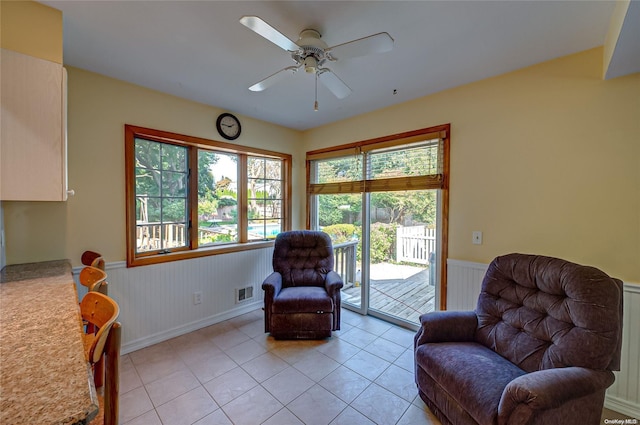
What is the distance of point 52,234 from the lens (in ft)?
6.91

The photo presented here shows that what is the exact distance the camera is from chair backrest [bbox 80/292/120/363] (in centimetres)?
100

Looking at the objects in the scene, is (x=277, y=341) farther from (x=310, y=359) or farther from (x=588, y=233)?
(x=588, y=233)

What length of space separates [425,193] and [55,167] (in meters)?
2.98

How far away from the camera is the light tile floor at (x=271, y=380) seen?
5.65 feet

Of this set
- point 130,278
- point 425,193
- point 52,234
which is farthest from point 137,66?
point 425,193

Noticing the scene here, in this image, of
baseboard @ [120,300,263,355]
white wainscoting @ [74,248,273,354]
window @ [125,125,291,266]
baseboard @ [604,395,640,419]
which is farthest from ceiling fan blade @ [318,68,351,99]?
baseboard @ [604,395,640,419]

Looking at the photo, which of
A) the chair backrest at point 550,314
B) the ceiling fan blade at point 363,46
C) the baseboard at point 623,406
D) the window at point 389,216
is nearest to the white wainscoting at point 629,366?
the baseboard at point 623,406

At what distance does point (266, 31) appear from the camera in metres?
1.34

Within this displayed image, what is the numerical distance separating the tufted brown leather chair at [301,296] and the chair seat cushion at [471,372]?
1.06 metres

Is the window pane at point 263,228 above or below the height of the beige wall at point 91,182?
below

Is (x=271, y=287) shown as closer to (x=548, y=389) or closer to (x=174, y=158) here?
(x=174, y=158)

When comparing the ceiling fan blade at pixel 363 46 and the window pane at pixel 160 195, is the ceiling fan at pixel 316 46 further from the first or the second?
the window pane at pixel 160 195

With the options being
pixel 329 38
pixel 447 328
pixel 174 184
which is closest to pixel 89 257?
pixel 174 184

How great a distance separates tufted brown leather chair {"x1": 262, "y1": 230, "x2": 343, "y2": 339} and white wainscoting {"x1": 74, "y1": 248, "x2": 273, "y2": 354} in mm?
561
